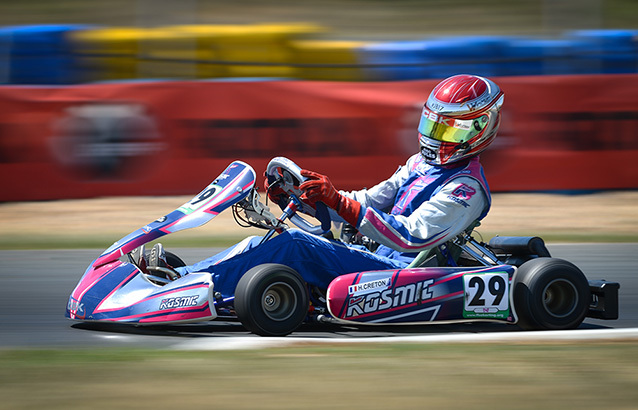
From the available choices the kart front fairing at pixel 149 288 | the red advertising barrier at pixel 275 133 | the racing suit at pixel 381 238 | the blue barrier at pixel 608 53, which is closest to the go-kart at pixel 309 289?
the kart front fairing at pixel 149 288

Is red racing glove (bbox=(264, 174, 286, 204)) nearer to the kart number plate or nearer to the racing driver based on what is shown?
the racing driver

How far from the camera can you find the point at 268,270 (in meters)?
4.73

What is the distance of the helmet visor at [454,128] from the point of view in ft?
16.9

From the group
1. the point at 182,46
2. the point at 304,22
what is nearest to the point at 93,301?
the point at 182,46

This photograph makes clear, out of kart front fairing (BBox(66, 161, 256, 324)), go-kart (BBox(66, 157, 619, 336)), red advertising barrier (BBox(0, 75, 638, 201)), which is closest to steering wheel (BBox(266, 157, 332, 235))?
go-kart (BBox(66, 157, 619, 336))

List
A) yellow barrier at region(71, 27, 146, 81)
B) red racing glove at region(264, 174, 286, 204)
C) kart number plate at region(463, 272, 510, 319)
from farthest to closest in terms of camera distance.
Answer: yellow barrier at region(71, 27, 146, 81) < red racing glove at region(264, 174, 286, 204) < kart number plate at region(463, 272, 510, 319)

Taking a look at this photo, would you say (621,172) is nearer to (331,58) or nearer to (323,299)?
(331,58)

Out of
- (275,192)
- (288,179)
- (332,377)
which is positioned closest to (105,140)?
(275,192)

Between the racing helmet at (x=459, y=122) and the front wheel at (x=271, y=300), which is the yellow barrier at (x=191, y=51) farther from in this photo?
the front wheel at (x=271, y=300)

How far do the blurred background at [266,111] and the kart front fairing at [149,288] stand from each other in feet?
16.4

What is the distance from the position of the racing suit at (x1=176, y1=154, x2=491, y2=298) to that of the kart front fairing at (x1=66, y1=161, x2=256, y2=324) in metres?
0.23

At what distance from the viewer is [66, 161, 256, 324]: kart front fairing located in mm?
4742

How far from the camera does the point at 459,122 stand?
5172 millimetres

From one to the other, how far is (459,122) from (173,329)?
1872mm
